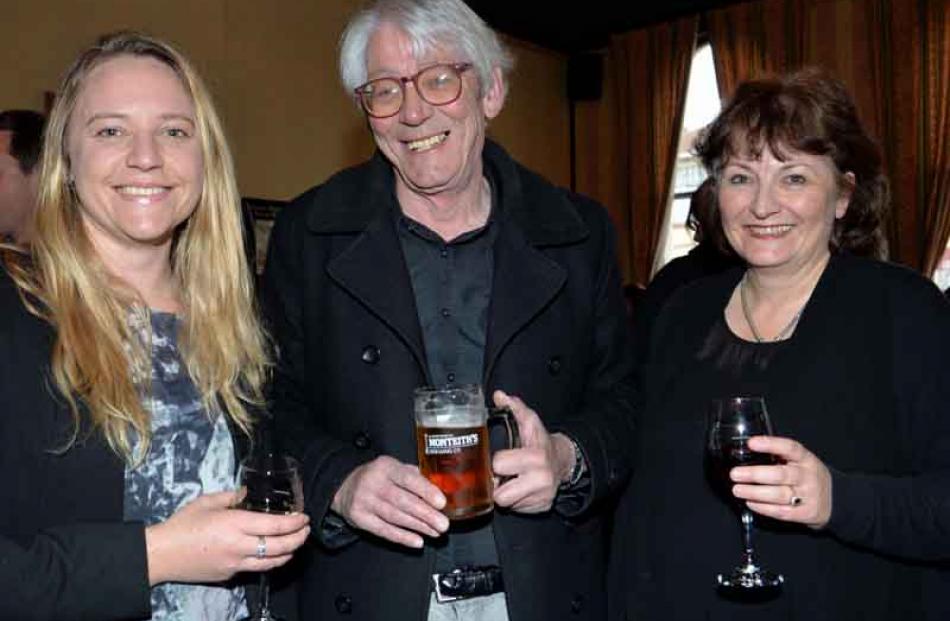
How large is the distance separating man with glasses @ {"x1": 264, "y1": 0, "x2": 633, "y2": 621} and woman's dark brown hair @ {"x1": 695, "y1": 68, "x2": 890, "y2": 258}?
418mm

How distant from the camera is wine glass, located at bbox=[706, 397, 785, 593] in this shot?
5.84ft

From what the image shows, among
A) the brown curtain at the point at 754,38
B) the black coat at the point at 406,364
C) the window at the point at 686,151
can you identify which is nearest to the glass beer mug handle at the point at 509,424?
the black coat at the point at 406,364

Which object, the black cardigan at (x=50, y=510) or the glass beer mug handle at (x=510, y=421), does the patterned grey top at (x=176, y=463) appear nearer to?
the black cardigan at (x=50, y=510)

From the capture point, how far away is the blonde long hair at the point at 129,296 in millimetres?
1591

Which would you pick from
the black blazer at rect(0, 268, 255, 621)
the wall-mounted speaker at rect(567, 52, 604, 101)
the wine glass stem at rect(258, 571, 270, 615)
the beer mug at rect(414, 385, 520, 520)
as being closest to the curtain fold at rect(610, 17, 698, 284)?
the wall-mounted speaker at rect(567, 52, 604, 101)

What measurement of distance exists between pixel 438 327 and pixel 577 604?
73cm

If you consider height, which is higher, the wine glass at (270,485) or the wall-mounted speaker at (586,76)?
the wall-mounted speaker at (586,76)

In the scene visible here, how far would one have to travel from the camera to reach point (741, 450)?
1.78 meters

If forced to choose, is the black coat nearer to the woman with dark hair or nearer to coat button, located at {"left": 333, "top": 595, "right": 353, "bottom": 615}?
coat button, located at {"left": 333, "top": 595, "right": 353, "bottom": 615}

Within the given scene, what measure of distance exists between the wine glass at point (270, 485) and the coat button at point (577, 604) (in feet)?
2.66

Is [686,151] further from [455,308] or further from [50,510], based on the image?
[50,510]

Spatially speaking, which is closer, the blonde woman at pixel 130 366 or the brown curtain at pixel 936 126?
the blonde woman at pixel 130 366

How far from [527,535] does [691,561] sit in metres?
0.39

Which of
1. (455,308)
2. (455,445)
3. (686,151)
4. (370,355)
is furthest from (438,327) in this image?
(686,151)
